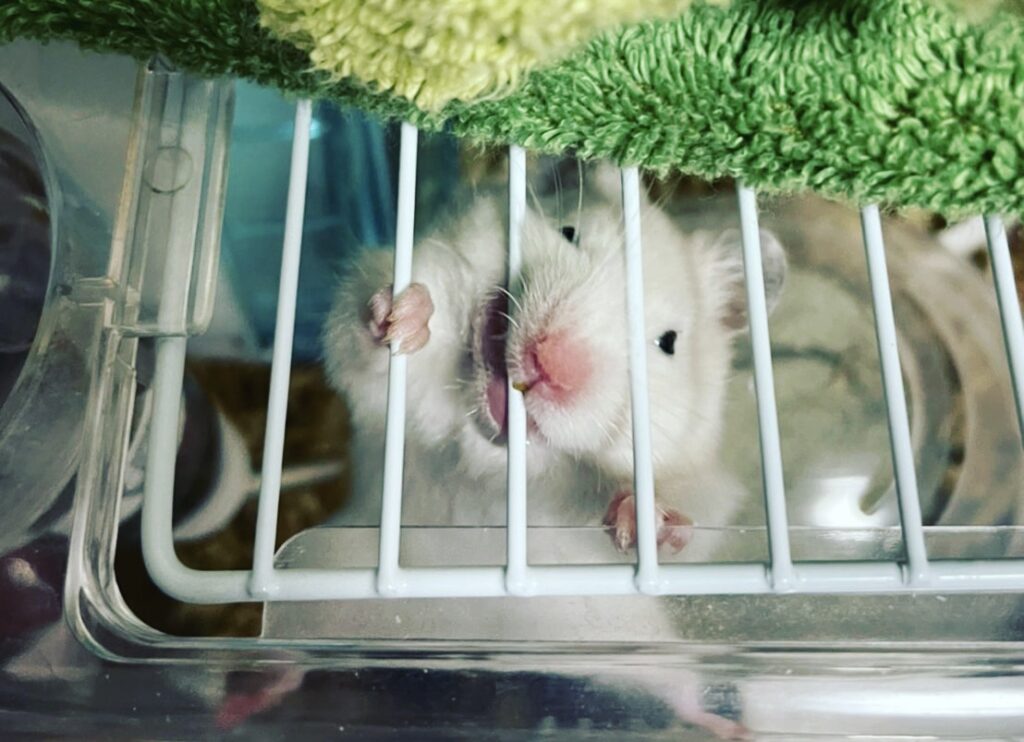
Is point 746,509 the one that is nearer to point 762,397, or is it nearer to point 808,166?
point 762,397

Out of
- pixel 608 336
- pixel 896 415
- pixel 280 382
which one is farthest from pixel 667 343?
pixel 280 382

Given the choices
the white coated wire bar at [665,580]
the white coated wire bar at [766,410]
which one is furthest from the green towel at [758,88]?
the white coated wire bar at [665,580]

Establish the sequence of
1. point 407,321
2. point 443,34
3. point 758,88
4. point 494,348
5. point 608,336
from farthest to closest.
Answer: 1. point 494,348
2. point 608,336
3. point 407,321
4. point 758,88
5. point 443,34

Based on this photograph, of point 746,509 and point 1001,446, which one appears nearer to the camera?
point 746,509

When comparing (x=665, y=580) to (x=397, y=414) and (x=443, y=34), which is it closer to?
(x=397, y=414)

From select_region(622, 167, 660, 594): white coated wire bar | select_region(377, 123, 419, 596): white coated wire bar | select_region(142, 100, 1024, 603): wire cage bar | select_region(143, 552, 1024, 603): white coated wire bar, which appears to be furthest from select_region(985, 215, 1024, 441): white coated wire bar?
select_region(377, 123, 419, 596): white coated wire bar

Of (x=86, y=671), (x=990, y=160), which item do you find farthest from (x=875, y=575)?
(x=86, y=671)

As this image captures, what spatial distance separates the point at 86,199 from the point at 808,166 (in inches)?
24.3

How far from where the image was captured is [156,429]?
26.5 inches

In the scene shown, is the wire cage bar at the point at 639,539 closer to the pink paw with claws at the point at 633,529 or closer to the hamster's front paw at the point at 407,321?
the hamster's front paw at the point at 407,321

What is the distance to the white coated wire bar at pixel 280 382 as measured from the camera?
Answer: 596 mm

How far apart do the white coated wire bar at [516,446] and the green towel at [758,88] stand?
4 centimetres

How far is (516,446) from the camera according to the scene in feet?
2.06

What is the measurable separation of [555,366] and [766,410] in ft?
0.76
